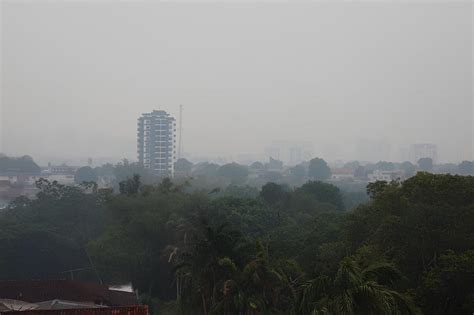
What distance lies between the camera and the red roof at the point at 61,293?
22.5 meters

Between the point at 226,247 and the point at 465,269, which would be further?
the point at 226,247

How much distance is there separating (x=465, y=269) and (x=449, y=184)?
400 cm

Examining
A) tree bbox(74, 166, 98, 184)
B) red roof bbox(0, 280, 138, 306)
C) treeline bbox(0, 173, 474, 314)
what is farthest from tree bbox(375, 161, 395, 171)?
red roof bbox(0, 280, 138, 306)

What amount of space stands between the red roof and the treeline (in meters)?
2.30

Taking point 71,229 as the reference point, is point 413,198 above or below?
above

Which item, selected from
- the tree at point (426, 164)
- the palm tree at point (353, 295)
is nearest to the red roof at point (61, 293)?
the palm tree at point (353, 295)

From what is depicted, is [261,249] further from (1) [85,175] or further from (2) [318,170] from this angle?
(2) [318,170]

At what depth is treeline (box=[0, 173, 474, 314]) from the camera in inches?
626

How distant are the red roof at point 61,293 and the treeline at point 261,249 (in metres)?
2.30

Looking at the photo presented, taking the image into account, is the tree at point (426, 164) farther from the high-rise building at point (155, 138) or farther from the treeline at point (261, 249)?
the treeline at point (261, 249)

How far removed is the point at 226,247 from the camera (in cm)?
1898

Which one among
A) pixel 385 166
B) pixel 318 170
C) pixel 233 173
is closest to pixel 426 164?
pixel 385 166

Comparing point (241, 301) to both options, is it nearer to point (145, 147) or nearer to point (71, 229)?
point (71, 229)

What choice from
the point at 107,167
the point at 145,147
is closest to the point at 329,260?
the point at 107,167
